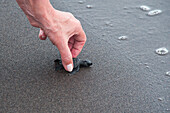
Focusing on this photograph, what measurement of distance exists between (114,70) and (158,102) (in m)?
0.35

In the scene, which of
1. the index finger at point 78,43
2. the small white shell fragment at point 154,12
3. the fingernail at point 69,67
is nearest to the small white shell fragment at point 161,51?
the small white shell fragment at point 154,12

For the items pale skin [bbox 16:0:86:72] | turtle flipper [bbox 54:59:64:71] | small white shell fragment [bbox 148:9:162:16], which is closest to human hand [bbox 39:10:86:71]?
pale skin [bbox 16:0:86:72]

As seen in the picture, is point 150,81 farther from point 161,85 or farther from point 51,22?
point 51,22

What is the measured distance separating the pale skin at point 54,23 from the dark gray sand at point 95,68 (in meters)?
0.19

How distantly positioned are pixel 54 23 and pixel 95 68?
44 centimetres

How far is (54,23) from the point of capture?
118 cm

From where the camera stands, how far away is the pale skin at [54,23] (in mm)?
1089

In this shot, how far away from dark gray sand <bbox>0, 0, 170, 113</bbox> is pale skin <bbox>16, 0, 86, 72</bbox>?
0.19 meters

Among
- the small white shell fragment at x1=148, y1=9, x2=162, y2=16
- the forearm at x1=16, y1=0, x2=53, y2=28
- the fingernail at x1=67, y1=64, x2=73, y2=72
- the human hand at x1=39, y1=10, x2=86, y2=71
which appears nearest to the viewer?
the forearm at x1=16, y1=0, x2=53, y2=28

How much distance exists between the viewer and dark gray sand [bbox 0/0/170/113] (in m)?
1.20

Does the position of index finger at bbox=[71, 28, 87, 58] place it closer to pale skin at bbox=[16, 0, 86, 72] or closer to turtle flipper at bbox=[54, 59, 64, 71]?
pale skin at bbox=[16, 0, 86, 72]

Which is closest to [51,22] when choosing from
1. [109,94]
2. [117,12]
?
[109,94]

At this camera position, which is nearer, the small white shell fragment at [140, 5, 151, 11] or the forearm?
the forearm

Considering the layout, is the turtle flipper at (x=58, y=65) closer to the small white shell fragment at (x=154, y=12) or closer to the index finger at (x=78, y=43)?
the index finger at (x=78, y=43)
